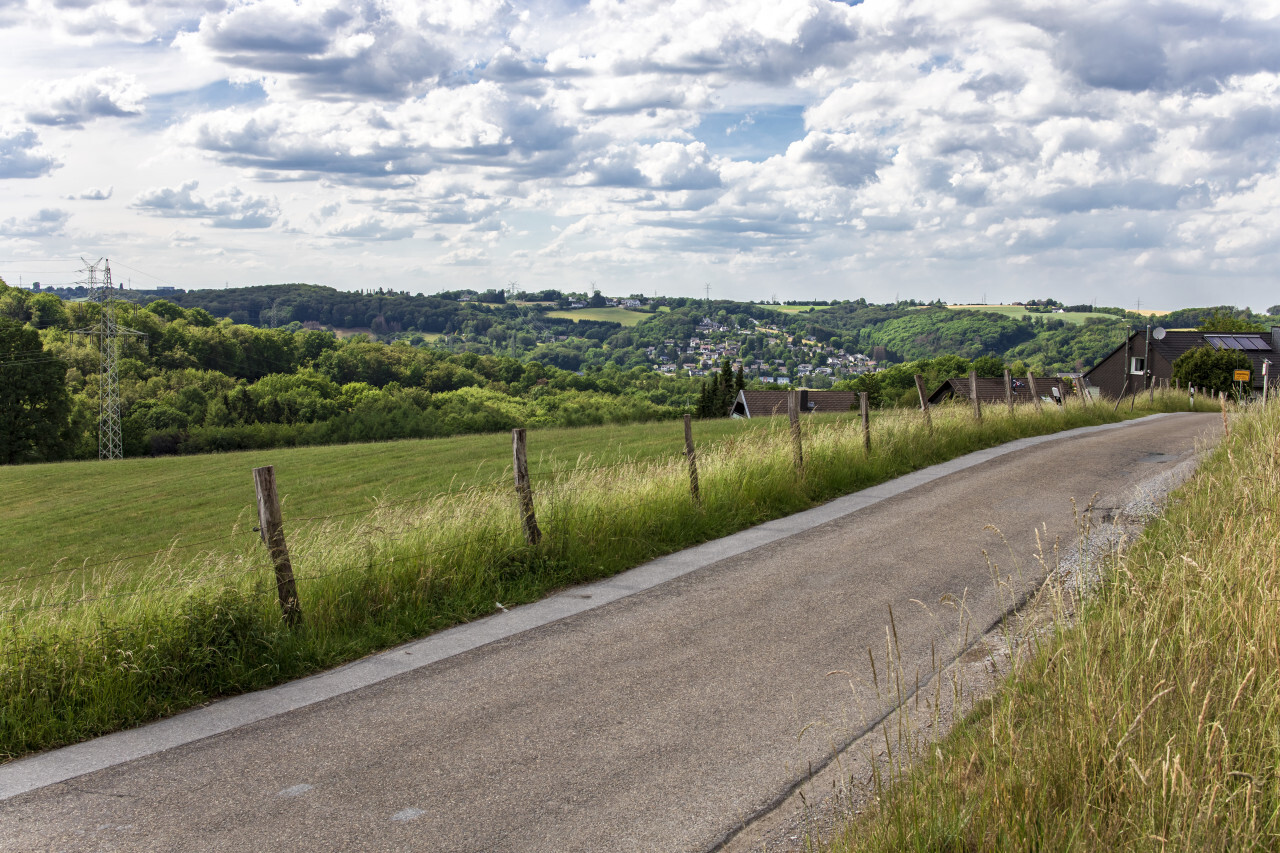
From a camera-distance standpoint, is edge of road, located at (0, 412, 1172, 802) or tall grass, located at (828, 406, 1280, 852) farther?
edge of road, located at (0, 412, 1172, 802)

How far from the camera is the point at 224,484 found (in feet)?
117

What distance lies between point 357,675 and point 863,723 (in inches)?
141

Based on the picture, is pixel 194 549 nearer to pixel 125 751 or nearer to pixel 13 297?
pixel 125 751

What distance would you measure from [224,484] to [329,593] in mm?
32422

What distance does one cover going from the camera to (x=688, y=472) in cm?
1107

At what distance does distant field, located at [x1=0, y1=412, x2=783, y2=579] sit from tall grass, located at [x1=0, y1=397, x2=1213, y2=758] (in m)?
8.38

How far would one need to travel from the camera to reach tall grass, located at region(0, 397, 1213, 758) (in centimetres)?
545

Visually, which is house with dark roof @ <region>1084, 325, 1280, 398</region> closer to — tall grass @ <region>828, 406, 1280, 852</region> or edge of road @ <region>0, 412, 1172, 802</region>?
edge of road @ <region>0, 412, 1172, 802</region>

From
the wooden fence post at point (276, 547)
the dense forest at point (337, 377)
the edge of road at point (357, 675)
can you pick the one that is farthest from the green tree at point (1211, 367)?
the wooden fence post at point (276, 547)

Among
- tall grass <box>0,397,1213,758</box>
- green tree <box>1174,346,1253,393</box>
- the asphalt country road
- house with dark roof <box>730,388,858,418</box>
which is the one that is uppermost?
tall grass <box>0,397,1213,758</box>

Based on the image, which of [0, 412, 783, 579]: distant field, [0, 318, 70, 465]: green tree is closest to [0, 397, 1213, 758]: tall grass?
[0, 412, 783, 579]: distant field

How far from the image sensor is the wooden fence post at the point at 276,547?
662cm

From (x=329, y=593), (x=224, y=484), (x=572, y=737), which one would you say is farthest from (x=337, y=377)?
(x=572, y=737)

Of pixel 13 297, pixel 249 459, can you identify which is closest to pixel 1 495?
pixel 249 459
